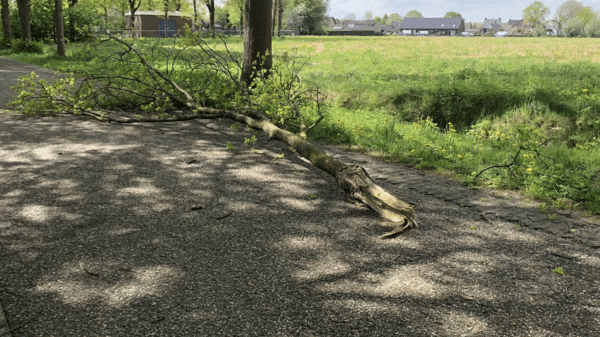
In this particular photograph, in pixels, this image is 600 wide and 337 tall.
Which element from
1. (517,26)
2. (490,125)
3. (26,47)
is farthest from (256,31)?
(517,26)

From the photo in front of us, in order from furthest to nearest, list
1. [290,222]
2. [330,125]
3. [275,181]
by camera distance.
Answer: [330,125], [275,181], [290,222]

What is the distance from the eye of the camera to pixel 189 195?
4.77 metres

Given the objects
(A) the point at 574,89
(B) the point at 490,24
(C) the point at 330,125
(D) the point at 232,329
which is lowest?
(D) the point at 232,329

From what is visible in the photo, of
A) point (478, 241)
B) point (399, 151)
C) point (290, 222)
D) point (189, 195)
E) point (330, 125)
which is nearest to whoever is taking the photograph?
point (478, 241)

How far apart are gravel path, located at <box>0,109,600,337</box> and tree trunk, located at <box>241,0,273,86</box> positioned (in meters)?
4.70

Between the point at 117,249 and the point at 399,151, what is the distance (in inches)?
179

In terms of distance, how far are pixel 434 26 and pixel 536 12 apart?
44339 mm

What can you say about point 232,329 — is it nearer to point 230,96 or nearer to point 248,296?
point 248,296

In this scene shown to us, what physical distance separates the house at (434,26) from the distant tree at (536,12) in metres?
34.1

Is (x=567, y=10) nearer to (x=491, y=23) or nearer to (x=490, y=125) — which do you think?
(x=491, y=23)

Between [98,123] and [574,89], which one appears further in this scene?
[574,89]

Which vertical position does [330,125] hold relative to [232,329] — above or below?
above

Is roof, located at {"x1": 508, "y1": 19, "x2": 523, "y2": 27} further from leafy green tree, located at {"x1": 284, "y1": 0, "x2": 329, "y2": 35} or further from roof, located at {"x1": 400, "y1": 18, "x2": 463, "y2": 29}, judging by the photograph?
leafy green tree, located at {"x1": 284, "y1": 0, "x2": 329, "y2": 35}

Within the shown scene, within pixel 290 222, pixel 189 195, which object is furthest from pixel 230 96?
pixel 290 222
